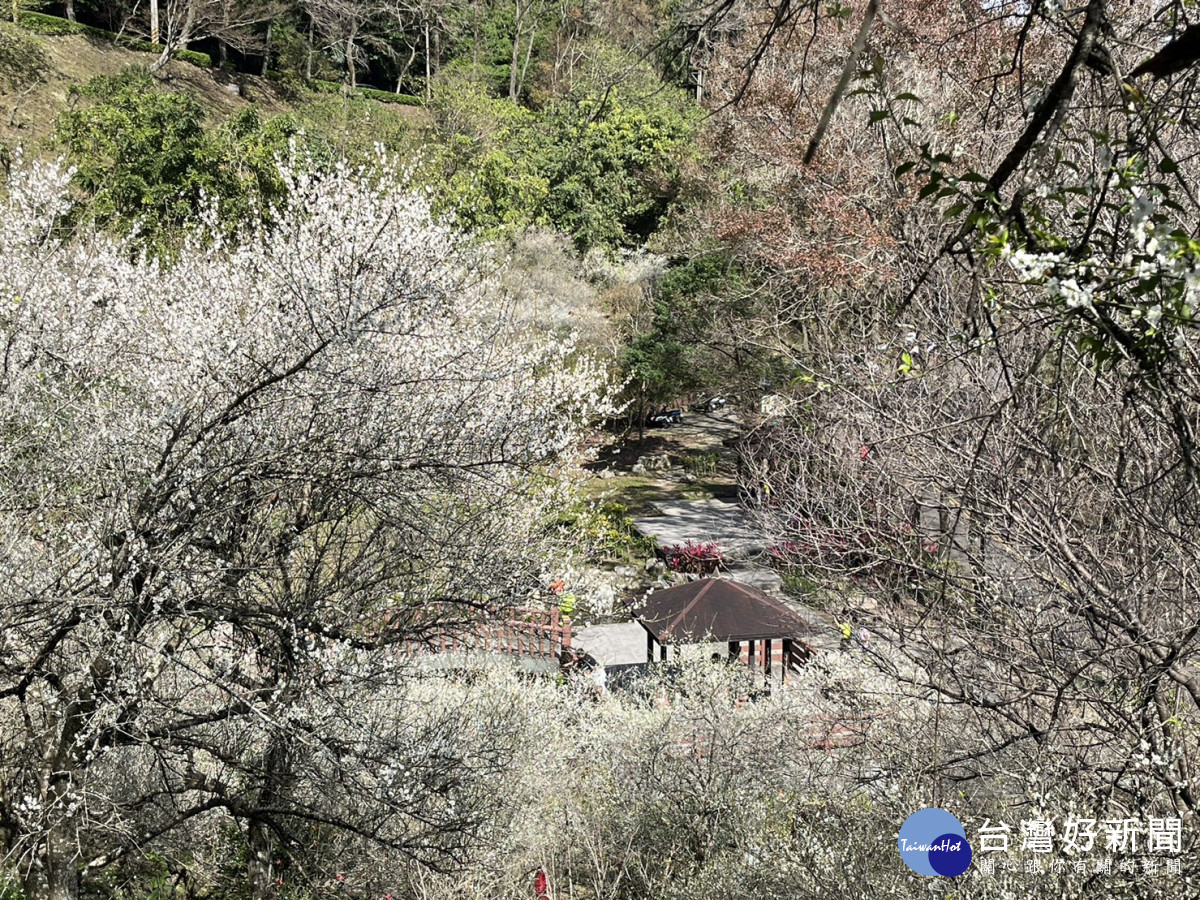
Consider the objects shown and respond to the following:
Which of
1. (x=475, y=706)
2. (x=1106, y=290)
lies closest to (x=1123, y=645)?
(x=1106, y=290)

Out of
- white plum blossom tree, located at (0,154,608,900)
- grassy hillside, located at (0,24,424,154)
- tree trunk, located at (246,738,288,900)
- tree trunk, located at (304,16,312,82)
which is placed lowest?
tree trunk, located at (246,738,288,900)

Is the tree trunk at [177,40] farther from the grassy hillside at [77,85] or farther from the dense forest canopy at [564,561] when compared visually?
the dense forest canopy at [564,561]

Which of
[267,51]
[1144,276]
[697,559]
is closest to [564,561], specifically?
[1144,276]

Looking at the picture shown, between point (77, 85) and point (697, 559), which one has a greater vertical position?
point (77, 85)

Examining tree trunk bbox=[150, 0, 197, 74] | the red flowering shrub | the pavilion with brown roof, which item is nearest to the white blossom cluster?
the pavilion with brown roof

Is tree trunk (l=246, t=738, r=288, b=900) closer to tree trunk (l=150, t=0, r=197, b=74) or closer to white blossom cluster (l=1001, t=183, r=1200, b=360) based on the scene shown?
white blossom cluster (l=1001, t=183, r=1200, b=360)

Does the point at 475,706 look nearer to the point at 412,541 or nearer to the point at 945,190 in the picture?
the point at 412,541

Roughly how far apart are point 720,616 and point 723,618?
0.03m

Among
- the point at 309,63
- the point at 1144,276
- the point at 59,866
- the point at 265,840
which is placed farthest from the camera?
the point at 309,63

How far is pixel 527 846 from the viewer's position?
18.5ft

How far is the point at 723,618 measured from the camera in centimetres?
779

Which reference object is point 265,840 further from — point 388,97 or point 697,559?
point 388,97

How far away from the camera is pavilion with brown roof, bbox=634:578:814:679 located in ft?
25.2

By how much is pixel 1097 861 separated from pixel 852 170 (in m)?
9.74
